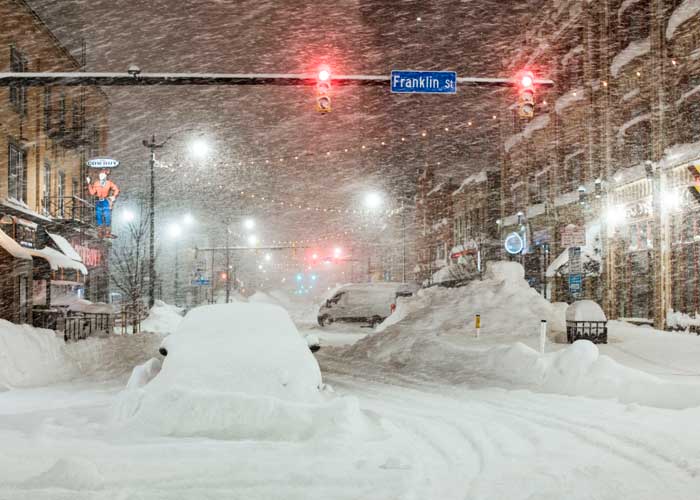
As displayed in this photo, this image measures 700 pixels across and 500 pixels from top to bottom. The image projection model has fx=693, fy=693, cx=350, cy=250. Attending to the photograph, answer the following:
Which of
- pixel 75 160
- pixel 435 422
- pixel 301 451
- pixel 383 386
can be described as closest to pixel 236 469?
pixel 301 451

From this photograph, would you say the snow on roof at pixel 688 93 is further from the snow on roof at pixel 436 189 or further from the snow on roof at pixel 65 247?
the snow on roof at pixel 436 189

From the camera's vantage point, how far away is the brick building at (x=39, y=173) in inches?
1051

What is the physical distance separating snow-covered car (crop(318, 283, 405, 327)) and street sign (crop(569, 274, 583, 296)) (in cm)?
845

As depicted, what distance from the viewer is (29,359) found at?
16.7 meters

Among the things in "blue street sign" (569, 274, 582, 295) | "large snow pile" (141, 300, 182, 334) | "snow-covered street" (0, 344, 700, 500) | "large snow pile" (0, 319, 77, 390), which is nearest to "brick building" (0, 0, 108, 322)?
→ "large snow pile" (141, 300, 182, 334)

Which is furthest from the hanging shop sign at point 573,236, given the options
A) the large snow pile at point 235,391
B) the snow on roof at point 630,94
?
the large snow pile at point 235,391

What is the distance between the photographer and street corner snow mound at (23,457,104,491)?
600cm

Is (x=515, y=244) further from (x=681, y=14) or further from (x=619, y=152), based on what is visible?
(x=681, y=14)

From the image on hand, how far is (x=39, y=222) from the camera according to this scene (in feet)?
105

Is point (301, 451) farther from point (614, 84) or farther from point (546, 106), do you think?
point (546, 106)

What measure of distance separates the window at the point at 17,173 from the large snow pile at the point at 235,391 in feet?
74.1

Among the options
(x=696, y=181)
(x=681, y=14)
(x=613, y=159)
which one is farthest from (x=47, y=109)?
(x=696, y=181)

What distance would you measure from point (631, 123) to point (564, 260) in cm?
806

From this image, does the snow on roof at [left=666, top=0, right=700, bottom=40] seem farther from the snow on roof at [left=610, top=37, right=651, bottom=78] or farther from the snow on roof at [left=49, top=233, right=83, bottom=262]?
the snow on roof at [left=49, top=233, right=83, bottom=262]
